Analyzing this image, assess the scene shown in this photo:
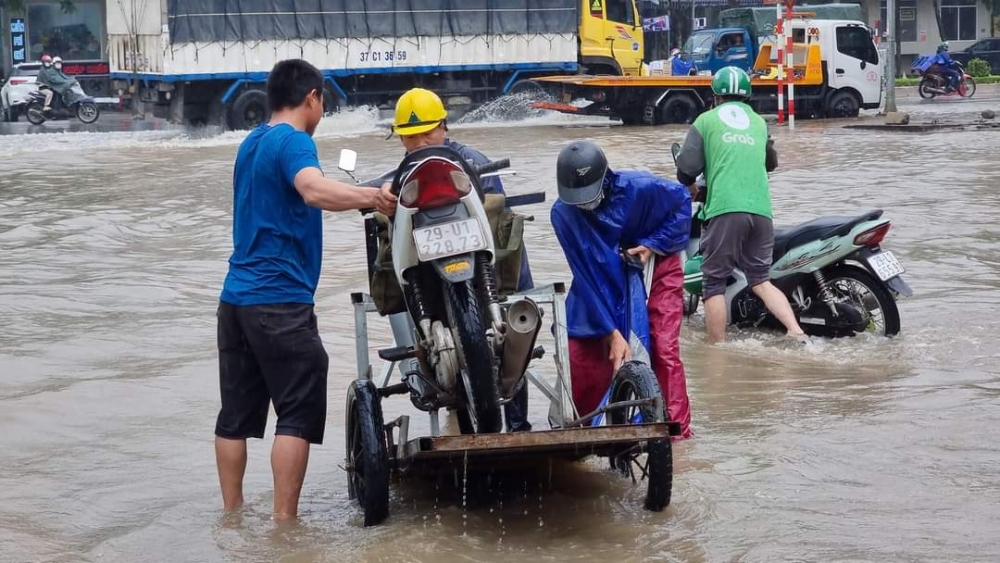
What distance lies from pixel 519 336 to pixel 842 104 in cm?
2286

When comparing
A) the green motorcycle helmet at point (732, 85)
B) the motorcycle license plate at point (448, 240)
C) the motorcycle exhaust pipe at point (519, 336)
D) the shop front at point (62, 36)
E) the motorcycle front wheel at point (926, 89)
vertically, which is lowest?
the motorcycle exhaust pipe at point (519, 336)

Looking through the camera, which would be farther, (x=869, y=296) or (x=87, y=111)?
(x=87, y=111)

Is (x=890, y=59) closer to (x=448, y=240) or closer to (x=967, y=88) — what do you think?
(x=967, y=88)

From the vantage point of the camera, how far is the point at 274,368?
463cm

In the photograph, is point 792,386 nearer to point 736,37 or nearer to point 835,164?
point 835,164

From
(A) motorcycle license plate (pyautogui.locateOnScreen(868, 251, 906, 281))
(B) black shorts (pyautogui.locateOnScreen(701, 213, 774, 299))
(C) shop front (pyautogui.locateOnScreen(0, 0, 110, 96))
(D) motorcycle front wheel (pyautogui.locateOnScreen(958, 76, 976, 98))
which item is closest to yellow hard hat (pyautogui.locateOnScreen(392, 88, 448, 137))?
(B) black shorts (pyautogui.locateOnScreen(701, 213, 774, 299))

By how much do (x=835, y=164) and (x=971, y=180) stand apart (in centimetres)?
231

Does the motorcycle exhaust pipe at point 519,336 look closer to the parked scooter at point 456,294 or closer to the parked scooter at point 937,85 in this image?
the parked scooter at point 456,294

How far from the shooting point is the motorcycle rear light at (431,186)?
4367mm

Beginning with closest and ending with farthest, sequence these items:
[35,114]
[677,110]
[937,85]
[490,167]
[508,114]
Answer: [490,167], [677,110], [35,114], [508,114], [937,85]

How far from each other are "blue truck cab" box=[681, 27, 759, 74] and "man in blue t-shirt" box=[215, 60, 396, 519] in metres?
24.6

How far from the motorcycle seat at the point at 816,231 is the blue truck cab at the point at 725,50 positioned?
69.0 ft

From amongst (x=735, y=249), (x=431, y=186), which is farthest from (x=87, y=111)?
(x=431, y=186)

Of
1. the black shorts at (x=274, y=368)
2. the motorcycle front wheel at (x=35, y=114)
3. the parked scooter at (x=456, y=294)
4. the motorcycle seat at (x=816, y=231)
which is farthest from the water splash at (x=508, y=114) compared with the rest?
the parked scooter at (x=456, y=294)
